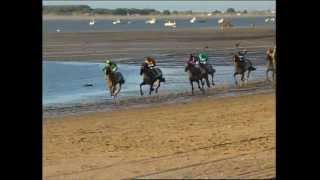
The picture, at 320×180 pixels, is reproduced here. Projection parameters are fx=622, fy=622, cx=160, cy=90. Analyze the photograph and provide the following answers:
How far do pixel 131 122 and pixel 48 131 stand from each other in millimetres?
1382

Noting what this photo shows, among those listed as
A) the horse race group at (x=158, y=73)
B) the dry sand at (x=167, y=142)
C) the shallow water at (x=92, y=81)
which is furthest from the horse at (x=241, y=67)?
the dry sand at (x=167, y=142)

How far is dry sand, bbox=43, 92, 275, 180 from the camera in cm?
471

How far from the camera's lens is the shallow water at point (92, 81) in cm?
1187

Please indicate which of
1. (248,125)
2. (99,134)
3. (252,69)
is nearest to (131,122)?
(99,134)

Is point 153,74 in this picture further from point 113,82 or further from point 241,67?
point 241,67

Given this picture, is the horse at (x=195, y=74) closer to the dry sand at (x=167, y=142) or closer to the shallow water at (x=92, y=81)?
the shallow water at (x=92, y=81)

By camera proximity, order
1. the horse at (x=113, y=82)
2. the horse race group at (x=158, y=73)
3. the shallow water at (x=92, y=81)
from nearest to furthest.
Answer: the shallow water at (x=92, y=81)
the horse at (x=113, y=82)
the horse race group at (x=158, y=73)

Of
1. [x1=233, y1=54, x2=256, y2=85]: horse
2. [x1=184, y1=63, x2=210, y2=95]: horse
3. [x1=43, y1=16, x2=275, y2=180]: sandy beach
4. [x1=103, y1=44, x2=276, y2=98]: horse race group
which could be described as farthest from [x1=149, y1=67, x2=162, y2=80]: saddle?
[x1=233, y1=54, x2=256, y2=85]: horse

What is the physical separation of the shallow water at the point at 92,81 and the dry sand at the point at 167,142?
1775 millimetres

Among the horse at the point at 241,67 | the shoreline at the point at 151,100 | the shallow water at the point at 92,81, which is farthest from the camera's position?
the horse at the point at 241,67

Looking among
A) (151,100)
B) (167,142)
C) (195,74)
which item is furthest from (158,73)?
(167,142)
